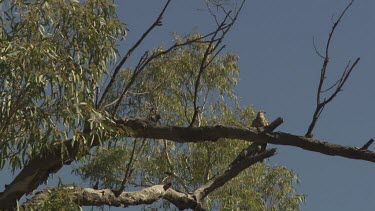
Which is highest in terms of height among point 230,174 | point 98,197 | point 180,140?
point 180,140

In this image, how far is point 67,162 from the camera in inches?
236

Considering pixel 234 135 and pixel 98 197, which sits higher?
pixel 234 135

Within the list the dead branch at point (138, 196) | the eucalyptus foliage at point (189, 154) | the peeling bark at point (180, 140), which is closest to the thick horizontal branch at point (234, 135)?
the peeling bark at point (180, 140)

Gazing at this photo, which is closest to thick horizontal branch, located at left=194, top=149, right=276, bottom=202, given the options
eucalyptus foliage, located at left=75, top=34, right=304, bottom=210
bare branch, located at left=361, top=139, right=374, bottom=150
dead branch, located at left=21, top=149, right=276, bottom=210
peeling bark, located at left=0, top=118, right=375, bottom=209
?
dead branch, located at left=21, top=149, right=276, bottom=210

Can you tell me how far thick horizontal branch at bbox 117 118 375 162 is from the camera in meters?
5.63

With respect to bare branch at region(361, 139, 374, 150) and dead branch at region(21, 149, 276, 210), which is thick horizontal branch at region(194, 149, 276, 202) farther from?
bare branch at region(361, 139, 374, 150)

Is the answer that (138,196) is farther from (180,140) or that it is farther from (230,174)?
(230,174)

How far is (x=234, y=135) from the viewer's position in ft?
19.2

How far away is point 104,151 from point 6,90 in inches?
349

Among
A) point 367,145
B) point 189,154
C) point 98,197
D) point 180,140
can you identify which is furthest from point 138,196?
point 189,154

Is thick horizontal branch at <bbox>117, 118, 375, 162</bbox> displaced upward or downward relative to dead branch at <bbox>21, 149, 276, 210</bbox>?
upward

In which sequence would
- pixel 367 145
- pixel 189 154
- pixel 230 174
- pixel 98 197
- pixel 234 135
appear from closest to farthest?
1. pixel 367 145
2. pixel 98 197
3. pixel 234 135
4. pixel 230 174
5. pixel 189 154

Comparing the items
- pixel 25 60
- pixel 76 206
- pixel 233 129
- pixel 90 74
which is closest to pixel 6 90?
pixel 25 60

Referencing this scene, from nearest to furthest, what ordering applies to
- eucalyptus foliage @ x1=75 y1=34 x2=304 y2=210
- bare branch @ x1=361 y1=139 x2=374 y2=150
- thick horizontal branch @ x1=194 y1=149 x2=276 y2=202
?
1. bare branch @ x1=361 y1=139 x2=374 y2=150
2. thick horizontal branch @ x1=194 y1=149 x2=276 y2=202
3. eucalyptus foliage @ x1=75 y1=34 x2=304 y2=210
